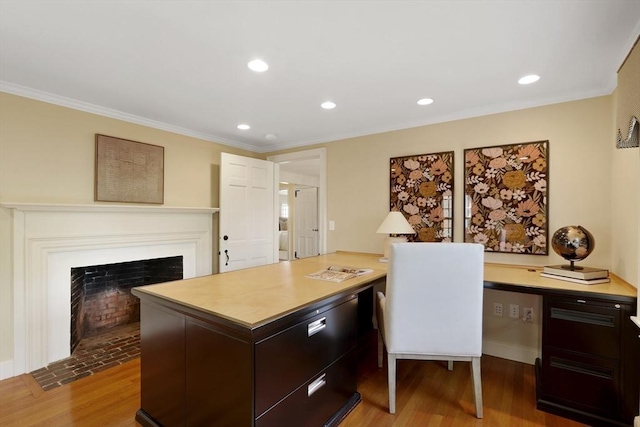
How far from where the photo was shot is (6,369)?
2.31 metres

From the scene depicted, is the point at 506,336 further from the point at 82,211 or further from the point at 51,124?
the point at 51,124

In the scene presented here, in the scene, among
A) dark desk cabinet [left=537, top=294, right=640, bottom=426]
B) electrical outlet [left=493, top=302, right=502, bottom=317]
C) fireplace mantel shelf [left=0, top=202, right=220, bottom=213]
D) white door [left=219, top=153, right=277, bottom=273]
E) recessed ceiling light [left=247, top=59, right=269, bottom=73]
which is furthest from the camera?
white door [left=219, top=153, right=277, bottom=273]

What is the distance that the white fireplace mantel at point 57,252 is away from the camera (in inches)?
93.0

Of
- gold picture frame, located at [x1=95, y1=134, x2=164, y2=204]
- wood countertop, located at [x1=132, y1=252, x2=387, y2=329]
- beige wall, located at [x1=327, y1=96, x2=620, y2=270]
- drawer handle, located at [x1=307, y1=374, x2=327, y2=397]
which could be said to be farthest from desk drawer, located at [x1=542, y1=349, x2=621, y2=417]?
gold picture frame, located at [x1=95, y1=134, x2=164, y2=204]

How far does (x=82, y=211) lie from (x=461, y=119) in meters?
3.52

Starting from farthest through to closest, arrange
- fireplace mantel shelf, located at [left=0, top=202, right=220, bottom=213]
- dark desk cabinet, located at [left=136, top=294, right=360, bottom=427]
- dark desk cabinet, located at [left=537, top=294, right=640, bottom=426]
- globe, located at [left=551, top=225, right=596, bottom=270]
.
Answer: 1. fireplace mantel shelf, located at [left=0, top=202, right=220, bottom=213]
2. globe, located at [left=551, top=225, right=596, bottom=270]
3. dark desk cabinet, located at [left=537, top=294, right=640, bottom=426]
4. dark desk cabinet, located at [left=136, top=294, right=360, bottom=427]

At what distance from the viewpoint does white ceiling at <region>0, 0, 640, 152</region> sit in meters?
1.49

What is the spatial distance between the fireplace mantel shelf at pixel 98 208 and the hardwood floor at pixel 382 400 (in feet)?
4.22

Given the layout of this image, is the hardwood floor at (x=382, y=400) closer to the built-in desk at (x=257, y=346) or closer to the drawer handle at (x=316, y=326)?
the built-in desk at (x=257, y=346)

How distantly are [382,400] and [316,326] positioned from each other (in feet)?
3.06

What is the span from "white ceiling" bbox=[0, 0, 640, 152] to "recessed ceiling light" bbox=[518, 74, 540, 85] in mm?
45

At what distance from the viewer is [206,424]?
141 cm

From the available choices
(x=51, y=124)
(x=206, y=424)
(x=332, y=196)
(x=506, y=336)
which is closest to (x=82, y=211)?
(x=51, y=124)

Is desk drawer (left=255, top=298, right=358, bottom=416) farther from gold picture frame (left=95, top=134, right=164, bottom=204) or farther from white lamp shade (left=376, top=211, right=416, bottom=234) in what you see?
gold picture frame (left=95, top=134, right=164, bottom=204)
